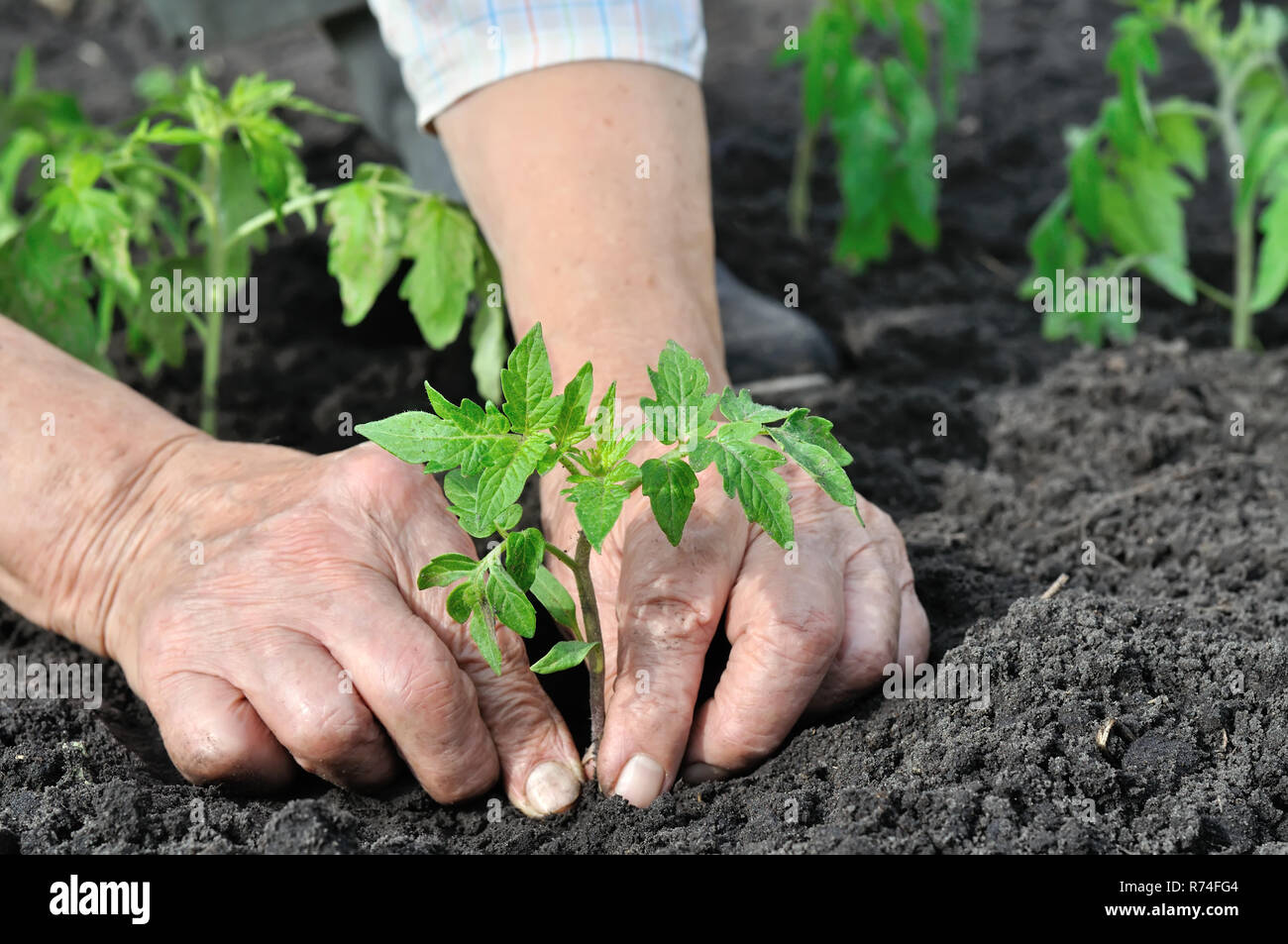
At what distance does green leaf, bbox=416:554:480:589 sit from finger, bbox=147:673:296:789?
32 centimetres

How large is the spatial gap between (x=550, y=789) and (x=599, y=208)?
3.12ft

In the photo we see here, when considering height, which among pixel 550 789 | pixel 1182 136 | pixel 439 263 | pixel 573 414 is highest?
pixel 1182 136

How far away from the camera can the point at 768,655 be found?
5.26 ft

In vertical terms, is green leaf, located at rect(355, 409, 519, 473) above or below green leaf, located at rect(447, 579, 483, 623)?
above

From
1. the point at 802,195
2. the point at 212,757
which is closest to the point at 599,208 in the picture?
the point at 212,757

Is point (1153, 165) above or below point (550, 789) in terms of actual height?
above

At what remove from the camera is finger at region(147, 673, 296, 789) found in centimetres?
162

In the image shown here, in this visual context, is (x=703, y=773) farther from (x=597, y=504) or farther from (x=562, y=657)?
(x=597, y=504)

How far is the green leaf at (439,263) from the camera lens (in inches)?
90.7

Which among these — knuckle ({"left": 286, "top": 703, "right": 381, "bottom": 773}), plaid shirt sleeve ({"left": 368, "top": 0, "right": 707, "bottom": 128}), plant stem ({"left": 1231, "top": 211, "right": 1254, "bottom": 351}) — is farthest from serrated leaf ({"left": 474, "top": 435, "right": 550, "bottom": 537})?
plant stem ({"left": 1231, "top": 211, "right": 1254, "bottom": 351})

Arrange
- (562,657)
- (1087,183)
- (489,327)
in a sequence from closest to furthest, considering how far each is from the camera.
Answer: (562,657) → (489,327) → (1087,183)

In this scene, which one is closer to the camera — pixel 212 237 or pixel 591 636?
pixel 591 636

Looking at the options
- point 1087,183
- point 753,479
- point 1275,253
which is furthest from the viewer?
point 1087,183

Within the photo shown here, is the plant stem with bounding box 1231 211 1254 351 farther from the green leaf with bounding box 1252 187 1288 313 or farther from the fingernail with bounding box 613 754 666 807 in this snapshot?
the fingernail with bounding box 613 754 666 807
